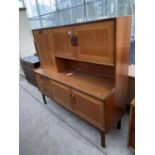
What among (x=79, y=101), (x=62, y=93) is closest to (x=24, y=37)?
(x=62, y=93)

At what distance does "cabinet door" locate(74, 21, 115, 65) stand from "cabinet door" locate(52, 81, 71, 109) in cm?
54

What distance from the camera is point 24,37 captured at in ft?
12.6

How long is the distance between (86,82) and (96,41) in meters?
0.58

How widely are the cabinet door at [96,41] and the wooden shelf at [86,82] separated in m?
0.32

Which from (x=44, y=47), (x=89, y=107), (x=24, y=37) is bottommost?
(x=89, y=107)

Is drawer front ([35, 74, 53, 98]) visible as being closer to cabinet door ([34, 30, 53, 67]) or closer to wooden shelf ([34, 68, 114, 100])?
wooden shelf ([34, 68, 114, 100])

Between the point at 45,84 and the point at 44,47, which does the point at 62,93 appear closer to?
the point at 45,84

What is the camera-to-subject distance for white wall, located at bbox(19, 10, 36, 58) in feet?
12.1

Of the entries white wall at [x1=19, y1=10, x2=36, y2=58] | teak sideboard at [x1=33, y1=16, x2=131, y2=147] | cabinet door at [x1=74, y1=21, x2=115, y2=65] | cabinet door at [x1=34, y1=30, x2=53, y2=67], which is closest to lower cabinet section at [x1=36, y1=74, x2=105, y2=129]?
teak sideboard at [x1=33, y1=16, x2=131, y2=147]

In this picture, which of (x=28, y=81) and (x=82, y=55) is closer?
(x=82, y=55)

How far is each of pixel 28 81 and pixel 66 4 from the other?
2274 millimetres
